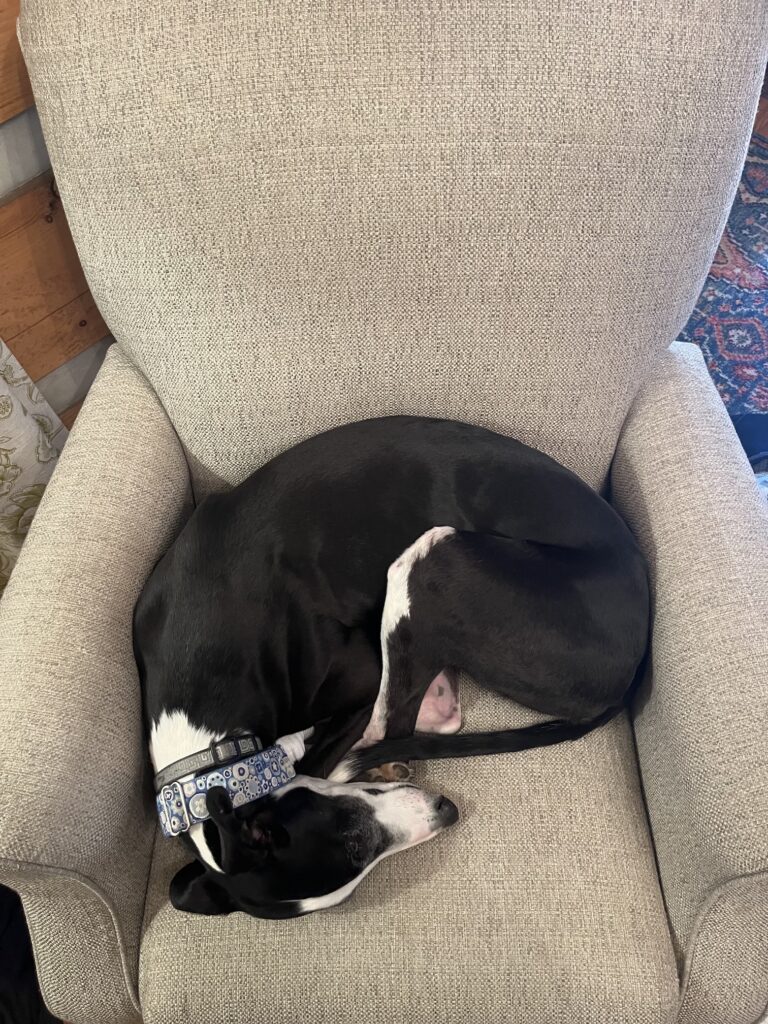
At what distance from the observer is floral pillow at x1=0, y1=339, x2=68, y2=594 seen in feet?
5.14

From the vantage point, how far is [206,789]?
43.9 inches

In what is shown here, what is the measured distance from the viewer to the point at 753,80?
1.21 m

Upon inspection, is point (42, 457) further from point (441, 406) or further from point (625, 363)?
point (625, 363)

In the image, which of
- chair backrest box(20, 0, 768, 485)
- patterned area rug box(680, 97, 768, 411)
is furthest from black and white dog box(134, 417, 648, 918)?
patterned area rug box(680, 97, 768, 411)

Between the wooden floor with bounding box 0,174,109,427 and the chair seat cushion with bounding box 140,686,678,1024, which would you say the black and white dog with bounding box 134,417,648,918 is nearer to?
the chair seat cushion with bounding box 140,686,678,1024

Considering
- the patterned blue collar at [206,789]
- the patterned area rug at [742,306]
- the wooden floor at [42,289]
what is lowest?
the patterned area rug at [742,306]

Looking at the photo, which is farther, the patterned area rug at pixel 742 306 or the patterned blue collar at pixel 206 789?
the patterned area rug at pixel 742 306

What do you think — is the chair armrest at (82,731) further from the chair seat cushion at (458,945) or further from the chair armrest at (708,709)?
the chair armrest at (708,709)

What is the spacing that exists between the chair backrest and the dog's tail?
524 millimetres

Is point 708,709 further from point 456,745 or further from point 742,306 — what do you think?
point 742,306

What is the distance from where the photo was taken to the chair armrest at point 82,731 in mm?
1060

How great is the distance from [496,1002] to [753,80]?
4.61 ft

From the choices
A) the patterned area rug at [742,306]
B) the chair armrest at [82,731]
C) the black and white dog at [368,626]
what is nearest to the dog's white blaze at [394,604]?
the black and white dog at [368,626]

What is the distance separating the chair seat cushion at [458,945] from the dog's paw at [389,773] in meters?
0.13
